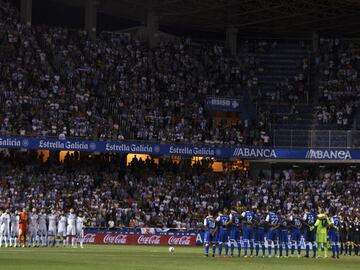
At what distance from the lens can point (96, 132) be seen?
67250mm

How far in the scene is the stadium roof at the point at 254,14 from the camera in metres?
75.8

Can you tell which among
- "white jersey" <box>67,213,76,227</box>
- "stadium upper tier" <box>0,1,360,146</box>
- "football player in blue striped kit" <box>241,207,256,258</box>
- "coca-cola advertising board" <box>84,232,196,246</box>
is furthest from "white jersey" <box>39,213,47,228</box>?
"stadium upper tier" <box>0,1,360,146</box>

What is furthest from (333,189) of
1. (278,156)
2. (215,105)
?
(215,105)

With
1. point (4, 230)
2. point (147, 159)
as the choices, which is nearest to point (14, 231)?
point (4, 230)

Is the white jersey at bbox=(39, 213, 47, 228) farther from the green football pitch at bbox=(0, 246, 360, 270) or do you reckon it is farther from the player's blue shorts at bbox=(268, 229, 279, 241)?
the player's blue shorts at bbox=(268, 229, 279, 241)

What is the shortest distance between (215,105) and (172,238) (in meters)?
16.6

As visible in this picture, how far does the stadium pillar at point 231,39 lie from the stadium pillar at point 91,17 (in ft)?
39.9

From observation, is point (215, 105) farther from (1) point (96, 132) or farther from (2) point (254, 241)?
(2) point (254, 241)

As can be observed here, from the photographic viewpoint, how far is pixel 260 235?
44188mm

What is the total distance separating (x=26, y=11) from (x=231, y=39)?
1803cm

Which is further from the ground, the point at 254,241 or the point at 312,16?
the point at 312,16

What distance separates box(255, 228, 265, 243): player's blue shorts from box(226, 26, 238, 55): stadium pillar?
40.0 metres

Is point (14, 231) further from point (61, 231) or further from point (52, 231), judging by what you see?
point (61, 231)

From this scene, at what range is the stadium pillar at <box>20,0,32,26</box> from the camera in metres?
73.4
